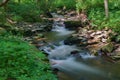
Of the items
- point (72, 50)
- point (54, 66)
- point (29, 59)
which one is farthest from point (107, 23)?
point (29, 59)

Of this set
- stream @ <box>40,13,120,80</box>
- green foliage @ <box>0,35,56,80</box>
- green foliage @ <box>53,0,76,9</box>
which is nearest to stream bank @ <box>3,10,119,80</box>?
stream @ <box>40,13,120,80</box>

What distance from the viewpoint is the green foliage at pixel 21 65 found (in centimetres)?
808

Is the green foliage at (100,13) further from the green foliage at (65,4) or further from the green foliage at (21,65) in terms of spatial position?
the green foliage at (21,65)

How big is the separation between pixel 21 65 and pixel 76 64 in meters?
4.45

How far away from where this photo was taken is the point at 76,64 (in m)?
12.6

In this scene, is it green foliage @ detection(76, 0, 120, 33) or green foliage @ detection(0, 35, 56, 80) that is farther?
green foliage @ detection(76, 0, 120, 33)

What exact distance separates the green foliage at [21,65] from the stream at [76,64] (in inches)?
56.5

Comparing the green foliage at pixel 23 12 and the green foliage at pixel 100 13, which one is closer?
the green foliage at pixel 100 13

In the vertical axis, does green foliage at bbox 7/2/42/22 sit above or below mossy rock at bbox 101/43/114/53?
above

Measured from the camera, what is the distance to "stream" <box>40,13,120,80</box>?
10.8 meters

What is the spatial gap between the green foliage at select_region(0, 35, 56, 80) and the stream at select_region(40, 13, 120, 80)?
1435 millimetres

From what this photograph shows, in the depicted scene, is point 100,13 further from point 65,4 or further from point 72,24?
point 65,4

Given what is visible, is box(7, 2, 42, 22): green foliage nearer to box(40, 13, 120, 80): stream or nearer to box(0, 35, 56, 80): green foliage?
box(40, 13, 120, 80): stream

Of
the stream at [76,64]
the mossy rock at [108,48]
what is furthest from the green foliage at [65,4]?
the mossy rock at [108,48]
